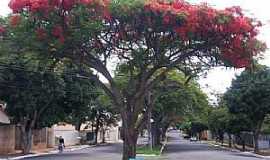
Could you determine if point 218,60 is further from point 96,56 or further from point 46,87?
point 46,87

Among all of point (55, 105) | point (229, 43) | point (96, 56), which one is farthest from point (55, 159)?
point (229, 43)

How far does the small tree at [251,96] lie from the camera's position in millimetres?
54375

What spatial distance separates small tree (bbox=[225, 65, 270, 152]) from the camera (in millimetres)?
54375

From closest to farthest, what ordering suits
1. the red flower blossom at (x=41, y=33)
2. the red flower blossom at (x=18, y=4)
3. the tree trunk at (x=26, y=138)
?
the red flower blossom at (x=18, y=4)
the red flower blossom at (x=41, y=33)
the tree trunk at (x=26, y=138)

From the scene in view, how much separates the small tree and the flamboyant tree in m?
34.4

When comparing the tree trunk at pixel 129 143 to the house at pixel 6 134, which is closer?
the tree trunk at pixel 129 143

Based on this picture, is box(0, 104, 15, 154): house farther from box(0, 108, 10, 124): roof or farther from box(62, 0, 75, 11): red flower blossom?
box(62, 0, 75, 11): red flower blossom

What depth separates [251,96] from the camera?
2168 inches

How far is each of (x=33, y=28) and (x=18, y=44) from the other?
122 cm

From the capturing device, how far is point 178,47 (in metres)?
19.6

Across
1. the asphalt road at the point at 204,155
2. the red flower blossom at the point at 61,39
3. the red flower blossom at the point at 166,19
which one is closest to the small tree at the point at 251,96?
the asphalt road at the point at 204,155

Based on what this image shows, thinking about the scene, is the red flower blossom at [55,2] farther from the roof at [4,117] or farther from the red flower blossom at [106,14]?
the roof at [4,117]

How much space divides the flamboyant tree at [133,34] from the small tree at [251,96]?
34367mm

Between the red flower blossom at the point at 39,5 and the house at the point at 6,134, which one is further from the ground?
the red flower blossom at the point at 39,5
